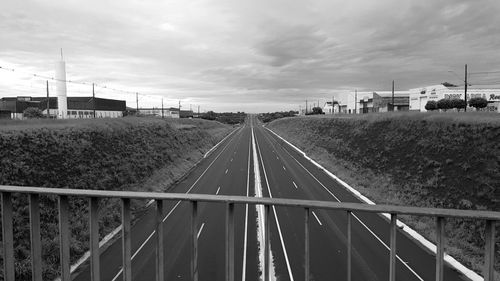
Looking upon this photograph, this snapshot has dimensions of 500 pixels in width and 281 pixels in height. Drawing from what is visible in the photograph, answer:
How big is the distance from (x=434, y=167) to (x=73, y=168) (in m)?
23.7

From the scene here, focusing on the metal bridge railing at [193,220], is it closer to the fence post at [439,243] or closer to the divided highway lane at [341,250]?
the fence post at [439,243]

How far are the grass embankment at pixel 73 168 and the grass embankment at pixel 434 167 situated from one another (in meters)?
17.2

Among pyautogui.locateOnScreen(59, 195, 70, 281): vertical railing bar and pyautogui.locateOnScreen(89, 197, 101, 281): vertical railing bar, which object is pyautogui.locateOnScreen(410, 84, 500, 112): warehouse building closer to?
pyautogui.locateOnScreen(89, 197, 101, 281): vertical railing bar

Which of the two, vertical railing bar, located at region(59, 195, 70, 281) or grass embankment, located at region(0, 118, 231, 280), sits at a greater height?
vertical railing bar, located at region(59, 195, 70, 281)

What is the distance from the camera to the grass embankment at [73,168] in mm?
13820

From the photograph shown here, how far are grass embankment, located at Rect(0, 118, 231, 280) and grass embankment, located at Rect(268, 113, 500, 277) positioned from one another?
17.2 m

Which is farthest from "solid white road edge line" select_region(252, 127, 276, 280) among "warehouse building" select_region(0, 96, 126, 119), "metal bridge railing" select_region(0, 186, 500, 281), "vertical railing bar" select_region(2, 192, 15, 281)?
"warehouse building" select_region(0, 96, 126, 119)

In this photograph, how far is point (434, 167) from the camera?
989 inches

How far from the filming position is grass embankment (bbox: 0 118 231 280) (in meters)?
13.8

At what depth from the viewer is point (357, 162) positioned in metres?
38.4

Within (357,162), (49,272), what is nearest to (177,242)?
(49,272)

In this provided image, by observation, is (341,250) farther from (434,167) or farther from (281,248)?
(434,167)

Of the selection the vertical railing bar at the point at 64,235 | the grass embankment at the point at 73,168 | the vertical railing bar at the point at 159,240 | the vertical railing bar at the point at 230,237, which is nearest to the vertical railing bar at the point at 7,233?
the vertical railing bar at the point at 64,235

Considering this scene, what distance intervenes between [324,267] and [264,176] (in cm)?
2252
